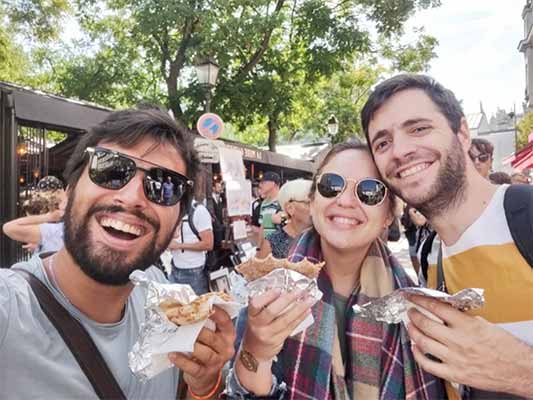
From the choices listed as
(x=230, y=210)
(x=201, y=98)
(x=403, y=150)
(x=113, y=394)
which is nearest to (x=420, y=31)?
(x=201, y=98)

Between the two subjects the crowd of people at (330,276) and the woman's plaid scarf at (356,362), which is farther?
the woman's plaid scarf at (356,362)

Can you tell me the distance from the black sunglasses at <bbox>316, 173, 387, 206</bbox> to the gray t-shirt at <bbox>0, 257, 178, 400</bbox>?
1.14 m

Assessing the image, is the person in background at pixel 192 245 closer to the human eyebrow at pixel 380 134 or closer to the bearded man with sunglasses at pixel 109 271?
the bearded man with sunglasses at pixel 109 271

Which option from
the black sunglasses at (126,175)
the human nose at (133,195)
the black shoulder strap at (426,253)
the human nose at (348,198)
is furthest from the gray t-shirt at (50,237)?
the black shoulder strap at (426,253)

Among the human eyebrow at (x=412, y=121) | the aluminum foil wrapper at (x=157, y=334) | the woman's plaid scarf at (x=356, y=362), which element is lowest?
the woman's plaid scarf at (x=356, y=362)

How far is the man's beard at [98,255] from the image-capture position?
5.43 feet

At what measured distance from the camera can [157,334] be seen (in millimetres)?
1350

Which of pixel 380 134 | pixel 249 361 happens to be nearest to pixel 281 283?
pixel 249 361

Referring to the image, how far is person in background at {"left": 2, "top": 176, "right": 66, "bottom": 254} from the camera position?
13.8 feet

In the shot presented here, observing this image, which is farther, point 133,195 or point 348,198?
point 348,198

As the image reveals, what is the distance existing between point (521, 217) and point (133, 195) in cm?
162

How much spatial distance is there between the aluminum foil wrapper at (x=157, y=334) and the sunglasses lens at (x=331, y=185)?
3.06 ft

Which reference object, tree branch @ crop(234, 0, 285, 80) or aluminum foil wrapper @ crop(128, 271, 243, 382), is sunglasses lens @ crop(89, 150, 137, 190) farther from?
tree branch @ crop(234, 0, 285, 80)

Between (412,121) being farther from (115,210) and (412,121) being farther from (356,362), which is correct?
(115,210)
